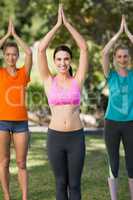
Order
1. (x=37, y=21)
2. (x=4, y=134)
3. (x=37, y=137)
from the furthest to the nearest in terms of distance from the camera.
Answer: (x=37, y=21)
(x=37, y=137)
(x=4, y=134)

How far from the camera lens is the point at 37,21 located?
34.3 m

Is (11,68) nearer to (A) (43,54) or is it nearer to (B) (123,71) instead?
(A) (43,54)

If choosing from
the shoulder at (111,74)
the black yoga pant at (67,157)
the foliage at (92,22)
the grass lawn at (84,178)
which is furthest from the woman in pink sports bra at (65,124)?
the foliage at (92,22)

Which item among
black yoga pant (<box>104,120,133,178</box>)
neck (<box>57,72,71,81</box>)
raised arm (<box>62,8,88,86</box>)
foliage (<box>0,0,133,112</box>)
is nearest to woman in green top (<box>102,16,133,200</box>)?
black yoga pant (<box>104,120,133,178</box>)

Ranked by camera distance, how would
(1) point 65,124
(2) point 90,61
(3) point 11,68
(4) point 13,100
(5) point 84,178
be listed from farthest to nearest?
(2) point 90,61 → (5) point 84,178 → (3) point 11,68 → (4) point 13,100 → (1) point 65,124

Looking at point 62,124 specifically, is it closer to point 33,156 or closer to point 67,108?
point 67,108

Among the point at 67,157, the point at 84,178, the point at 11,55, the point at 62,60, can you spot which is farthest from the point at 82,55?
the point at 84,178

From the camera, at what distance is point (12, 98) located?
5566 mm

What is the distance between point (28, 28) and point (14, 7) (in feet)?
5.61

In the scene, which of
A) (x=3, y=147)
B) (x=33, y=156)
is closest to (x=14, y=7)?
(x=33, y=156)

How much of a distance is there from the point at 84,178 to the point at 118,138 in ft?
8.06

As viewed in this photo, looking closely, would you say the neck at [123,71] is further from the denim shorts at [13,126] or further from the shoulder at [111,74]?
the denim shorts at [13,126]

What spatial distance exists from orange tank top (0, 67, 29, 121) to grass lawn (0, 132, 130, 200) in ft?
4.50

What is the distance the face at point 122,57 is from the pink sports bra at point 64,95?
2.46ft
